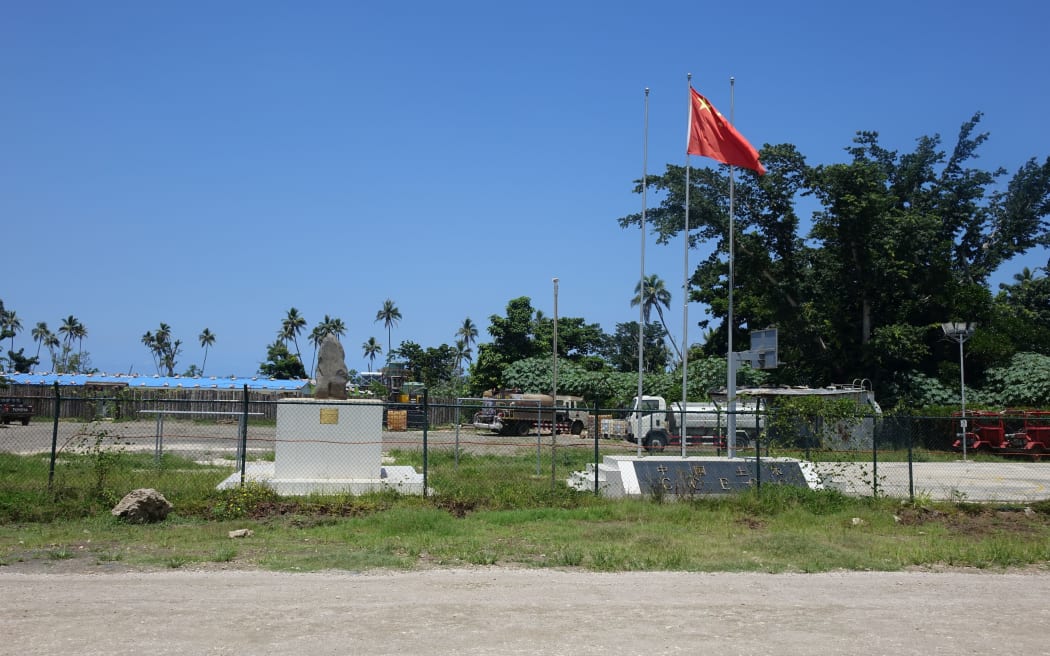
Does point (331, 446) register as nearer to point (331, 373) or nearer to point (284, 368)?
point (331, 373)

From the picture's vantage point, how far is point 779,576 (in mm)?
10703

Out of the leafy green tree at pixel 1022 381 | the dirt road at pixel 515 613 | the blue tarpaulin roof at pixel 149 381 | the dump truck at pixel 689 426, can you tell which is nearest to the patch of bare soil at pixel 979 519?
the dirt road at pixel 515 613

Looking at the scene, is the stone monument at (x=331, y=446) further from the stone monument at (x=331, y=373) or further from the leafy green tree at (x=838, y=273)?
the leafy green tree at (x=838, y=273)

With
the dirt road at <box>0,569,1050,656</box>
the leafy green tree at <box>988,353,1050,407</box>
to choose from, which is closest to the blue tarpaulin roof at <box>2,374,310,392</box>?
the leafy green tree at <box>988,353,1050,407</box>

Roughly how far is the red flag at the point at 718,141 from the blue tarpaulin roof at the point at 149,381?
122 ft

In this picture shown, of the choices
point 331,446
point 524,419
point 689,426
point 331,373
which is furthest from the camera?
point 524,419

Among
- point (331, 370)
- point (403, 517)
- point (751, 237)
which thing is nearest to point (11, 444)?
point (331, 370)

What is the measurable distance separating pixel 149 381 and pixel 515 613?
51210 millimetres

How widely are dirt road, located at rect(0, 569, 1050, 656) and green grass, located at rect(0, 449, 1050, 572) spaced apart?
0.84 meters

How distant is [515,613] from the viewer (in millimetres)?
8312

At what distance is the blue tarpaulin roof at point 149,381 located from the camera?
51438mm

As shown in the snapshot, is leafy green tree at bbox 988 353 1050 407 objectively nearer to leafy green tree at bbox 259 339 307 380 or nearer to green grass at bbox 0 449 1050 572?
green grass at bbox 0 449 1050 572

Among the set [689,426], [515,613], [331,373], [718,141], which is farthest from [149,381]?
[515,613]

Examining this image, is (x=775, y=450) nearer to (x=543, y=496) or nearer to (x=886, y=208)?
(x=543, y=496)
